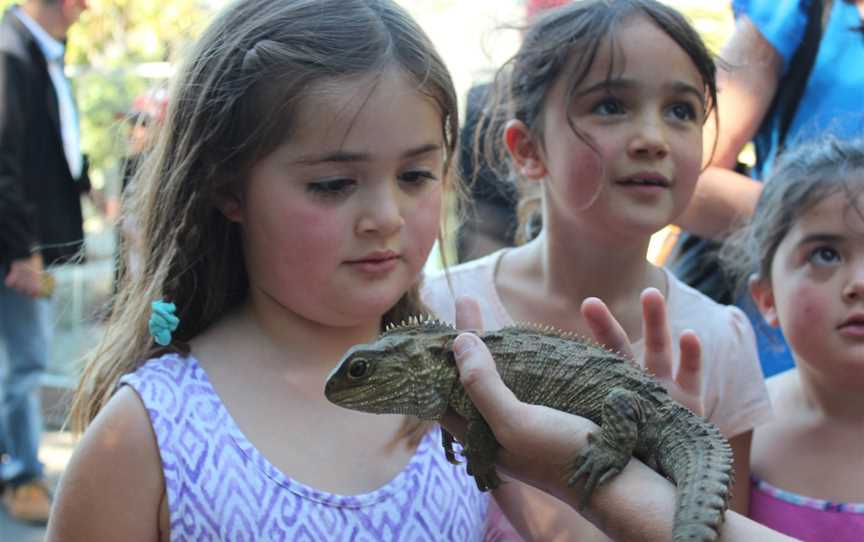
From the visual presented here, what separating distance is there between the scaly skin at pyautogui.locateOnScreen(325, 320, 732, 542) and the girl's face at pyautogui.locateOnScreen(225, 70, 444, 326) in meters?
0.30

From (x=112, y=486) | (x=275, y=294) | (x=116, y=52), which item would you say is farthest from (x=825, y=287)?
(x=116, y=52)

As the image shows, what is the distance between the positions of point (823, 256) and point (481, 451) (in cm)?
171

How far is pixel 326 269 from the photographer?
2.57 meters

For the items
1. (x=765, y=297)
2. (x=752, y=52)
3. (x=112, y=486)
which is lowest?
(x=112, y=486)

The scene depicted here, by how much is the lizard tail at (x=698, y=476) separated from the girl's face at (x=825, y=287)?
1.25 metres

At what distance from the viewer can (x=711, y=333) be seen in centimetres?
346

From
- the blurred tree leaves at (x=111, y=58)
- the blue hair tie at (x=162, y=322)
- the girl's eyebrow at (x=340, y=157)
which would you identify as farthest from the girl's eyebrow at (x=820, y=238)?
the blurred tree leaves at (x=111, y=58)

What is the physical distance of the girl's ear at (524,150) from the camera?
3.62 m

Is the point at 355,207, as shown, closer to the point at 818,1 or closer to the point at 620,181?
the point at 620,181

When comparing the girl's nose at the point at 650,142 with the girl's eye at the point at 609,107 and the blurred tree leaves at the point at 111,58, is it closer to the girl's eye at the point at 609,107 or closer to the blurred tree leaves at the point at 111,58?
the girl's eye at the point at 609,107

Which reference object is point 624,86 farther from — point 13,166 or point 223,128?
point 13,166

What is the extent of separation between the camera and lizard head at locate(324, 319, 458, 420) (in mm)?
2123

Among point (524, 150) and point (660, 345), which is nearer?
point (660, 345)

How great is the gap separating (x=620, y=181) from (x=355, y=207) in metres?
1.17
